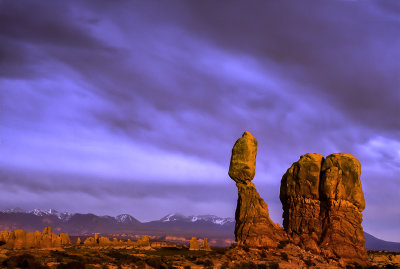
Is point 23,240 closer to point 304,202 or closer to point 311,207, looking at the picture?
point 304,202

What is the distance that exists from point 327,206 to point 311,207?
1.93 meters

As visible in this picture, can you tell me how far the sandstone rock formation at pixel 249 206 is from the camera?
52938 mm

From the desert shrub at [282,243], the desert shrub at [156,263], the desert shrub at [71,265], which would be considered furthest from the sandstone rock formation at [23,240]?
the desert shrub at [282,243]

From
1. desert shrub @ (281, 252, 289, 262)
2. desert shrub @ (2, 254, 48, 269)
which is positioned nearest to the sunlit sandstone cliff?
desert shrub @ (281, 252, 289, 262)

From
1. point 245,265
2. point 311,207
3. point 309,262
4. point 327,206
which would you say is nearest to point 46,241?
point 245,265

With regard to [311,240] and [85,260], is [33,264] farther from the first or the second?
[311,240]

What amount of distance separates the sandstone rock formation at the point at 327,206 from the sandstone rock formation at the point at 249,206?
315 cm

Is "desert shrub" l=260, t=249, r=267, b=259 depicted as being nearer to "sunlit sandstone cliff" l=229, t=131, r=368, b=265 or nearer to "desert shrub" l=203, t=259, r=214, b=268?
"sunlit sandstone cliff" l=229, t=131, r=368, b=265

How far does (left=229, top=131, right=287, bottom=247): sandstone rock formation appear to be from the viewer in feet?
174

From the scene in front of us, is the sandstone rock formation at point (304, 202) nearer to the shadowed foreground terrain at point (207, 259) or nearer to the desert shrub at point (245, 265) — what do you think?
the shadowed foreground terrain at point (207, 259)

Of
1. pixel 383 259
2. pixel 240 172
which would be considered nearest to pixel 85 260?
pixel 240 172

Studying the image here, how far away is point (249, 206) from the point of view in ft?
177

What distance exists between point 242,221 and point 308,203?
8.75m

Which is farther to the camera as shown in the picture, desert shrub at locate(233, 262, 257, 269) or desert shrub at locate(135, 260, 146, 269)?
desert shrub at locate(233, 262, 257, 269)
